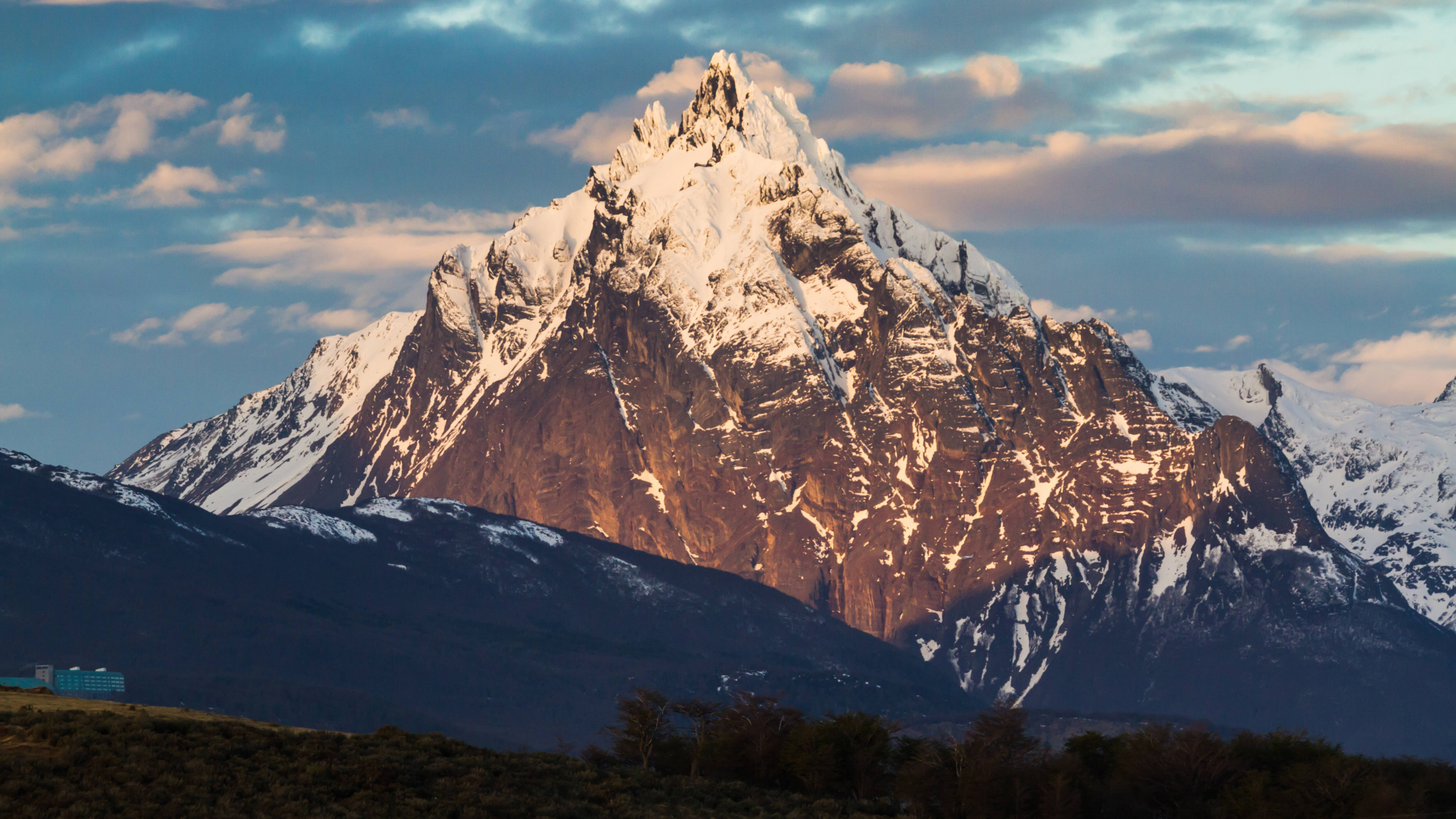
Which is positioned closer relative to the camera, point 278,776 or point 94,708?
point 278,776

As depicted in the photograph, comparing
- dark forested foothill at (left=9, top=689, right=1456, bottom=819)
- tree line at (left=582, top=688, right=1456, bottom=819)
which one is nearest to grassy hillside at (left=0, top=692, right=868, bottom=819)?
dark forested foothill at (left=9, top=689, right=1456, bottom=819)

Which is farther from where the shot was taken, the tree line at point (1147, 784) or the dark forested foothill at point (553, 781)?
the tree line at point (1147, 784)

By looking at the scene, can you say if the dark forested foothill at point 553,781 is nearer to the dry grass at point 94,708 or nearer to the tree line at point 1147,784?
the tree line at point 1147,784

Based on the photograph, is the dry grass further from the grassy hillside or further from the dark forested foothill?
the dark forested foothill

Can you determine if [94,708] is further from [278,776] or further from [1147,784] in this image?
[1147,784]

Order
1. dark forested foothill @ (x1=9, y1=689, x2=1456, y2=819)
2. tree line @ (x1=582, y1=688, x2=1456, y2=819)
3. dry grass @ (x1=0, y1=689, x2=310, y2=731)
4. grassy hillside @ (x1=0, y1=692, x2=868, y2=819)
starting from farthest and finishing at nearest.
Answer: tree line @ (x1=582, y1=688, x2=1456, y2=819), dry grass @ (x1=0, y1=689, x2=310, y2=731), dark forested foothill @ (x1=9, y1=689, x2=1456, y2=819), grassy hillside @ (x1=0, y1=692, x2=868, y2=819)

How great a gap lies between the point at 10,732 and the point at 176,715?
24879mm

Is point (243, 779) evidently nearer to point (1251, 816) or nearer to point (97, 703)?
point (97, 703)

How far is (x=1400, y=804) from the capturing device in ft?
561

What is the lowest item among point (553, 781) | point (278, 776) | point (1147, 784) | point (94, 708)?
point (278, 776)

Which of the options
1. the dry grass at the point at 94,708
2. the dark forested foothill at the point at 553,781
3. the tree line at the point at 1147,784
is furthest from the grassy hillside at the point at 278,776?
the tree line at the point at 1147,784

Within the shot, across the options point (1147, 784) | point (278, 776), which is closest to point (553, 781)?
point (278, 776)

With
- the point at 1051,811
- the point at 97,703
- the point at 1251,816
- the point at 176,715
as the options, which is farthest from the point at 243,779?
the point at 1251,816

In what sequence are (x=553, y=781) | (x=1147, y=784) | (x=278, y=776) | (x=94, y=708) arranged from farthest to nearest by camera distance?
(x=1147, y=784) < (x=94, y=708) < (x=553, y=781) < (x=278, y=776)
